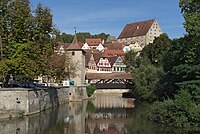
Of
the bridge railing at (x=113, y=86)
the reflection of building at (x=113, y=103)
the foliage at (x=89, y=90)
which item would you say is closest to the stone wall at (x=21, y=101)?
the reflection of building at (x=113, y=103)

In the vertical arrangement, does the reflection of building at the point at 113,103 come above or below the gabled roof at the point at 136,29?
below

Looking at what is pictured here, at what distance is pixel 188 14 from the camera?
27531mm

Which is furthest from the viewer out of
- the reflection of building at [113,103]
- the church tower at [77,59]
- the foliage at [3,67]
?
the church tower at [77,59]

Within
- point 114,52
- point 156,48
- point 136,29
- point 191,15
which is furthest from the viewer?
point 136,29

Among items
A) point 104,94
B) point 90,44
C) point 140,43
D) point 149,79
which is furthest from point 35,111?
point 90,44

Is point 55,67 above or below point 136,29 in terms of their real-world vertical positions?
below

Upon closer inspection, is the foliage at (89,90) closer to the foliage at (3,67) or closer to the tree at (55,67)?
the tree at (55,67)

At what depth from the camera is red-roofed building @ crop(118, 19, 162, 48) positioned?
445ft

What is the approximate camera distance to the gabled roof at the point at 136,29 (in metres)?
137

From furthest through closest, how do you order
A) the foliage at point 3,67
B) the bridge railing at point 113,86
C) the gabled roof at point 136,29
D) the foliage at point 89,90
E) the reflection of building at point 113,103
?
the gabled roof at point 136,29 → the bridge railing at point 113,86 → the foliage at point 89,90 → the reflection of building at point 113,103 → the foliage at point 3,67

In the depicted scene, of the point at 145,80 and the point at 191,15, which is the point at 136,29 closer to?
the point at 145,80

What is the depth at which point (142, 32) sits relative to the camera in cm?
13725

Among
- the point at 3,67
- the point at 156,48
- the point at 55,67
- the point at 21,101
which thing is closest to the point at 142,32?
the point at 156,48

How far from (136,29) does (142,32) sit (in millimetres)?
5093
